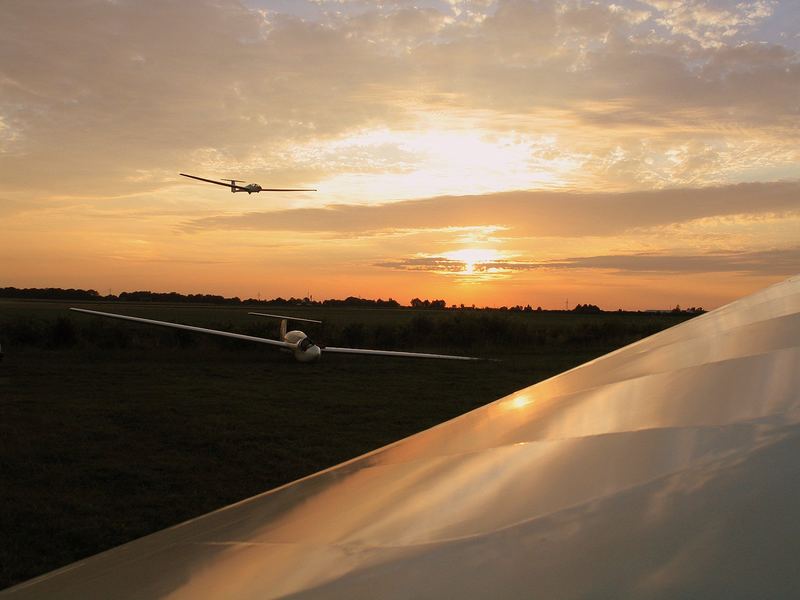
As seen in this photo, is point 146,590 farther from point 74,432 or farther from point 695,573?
point 74,432

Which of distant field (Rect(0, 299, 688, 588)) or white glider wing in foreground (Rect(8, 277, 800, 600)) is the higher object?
white glider wing in foreground (Rect(8, 277, 800, 600))

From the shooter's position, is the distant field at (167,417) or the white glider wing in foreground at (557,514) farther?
the distant field at (167,417)

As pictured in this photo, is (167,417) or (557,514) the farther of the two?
(167,417)

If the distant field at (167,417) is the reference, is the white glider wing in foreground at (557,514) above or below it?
above

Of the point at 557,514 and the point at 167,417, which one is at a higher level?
the point at 557,514
